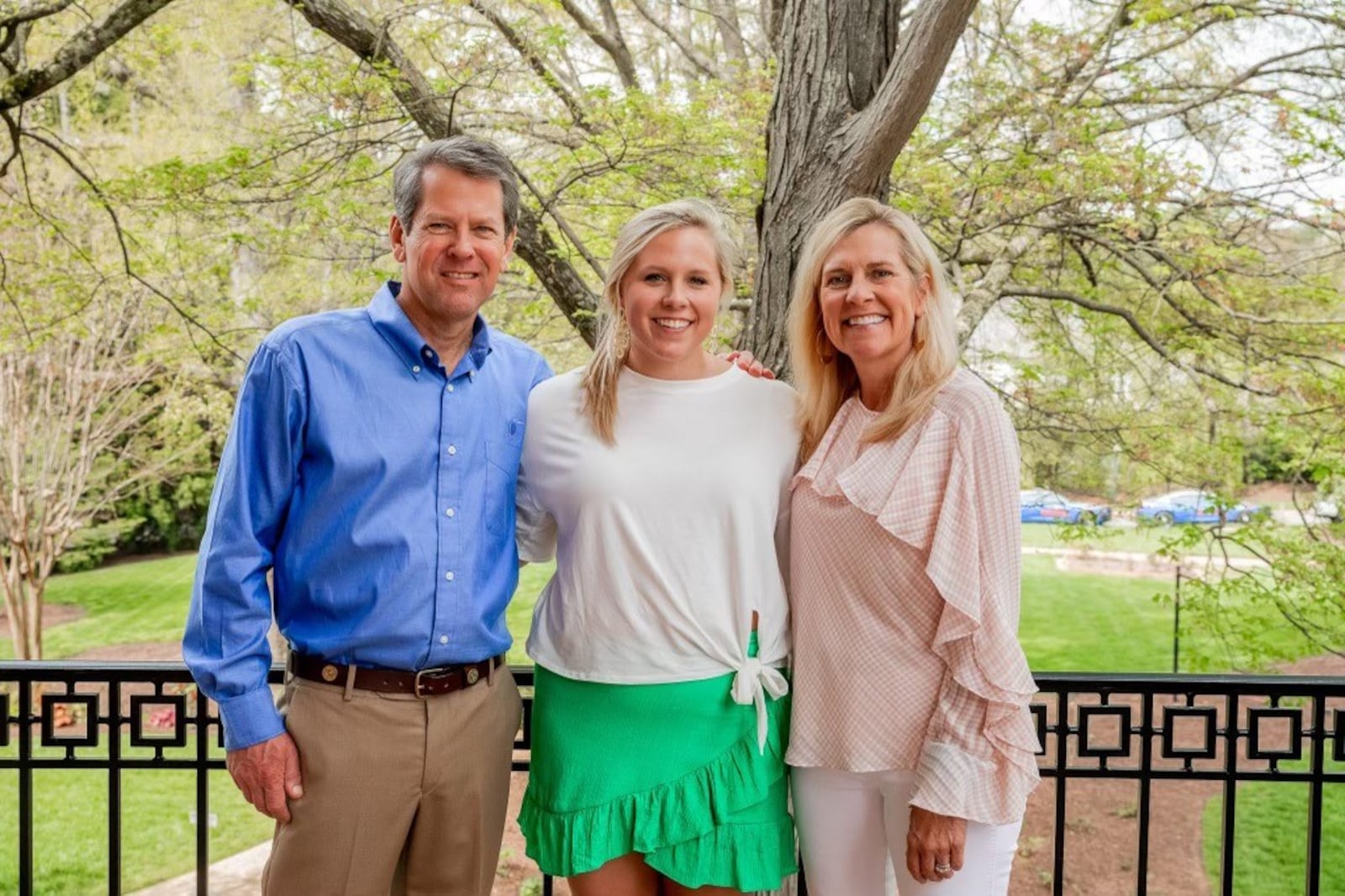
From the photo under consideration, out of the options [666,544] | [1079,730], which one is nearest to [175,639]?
[666,544]

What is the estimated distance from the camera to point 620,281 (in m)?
2.02

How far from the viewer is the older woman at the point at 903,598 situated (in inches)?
67.2

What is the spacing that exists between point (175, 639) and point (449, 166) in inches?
508

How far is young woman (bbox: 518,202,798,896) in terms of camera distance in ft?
6.20

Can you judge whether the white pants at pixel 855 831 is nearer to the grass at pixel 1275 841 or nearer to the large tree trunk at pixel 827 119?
the large tree trunk at pixel 827 119

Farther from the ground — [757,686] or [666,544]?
[666,544]

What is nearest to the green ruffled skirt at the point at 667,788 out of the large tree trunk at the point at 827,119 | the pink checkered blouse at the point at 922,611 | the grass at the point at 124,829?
the pink checkered blouse at the point at 922,611

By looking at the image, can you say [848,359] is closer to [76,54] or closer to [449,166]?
[449,166]

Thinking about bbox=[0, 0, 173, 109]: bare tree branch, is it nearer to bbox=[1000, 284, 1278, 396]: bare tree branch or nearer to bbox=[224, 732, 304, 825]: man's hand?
bbox=[224, 732, 304, 825]: man's hand

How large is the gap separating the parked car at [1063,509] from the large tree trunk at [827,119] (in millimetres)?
3971

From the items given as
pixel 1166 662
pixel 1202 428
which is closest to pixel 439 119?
pixel 1202 428

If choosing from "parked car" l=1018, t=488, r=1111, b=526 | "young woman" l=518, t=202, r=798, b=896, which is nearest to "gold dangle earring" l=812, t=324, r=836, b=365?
"young woman" l=518, t=202, r=798, b=896

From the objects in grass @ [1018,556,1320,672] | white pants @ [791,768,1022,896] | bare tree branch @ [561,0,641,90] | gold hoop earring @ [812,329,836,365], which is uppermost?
bare tree branch @ [561,0,641,90]

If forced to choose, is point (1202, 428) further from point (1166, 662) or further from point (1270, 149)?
point (1166, 662)
